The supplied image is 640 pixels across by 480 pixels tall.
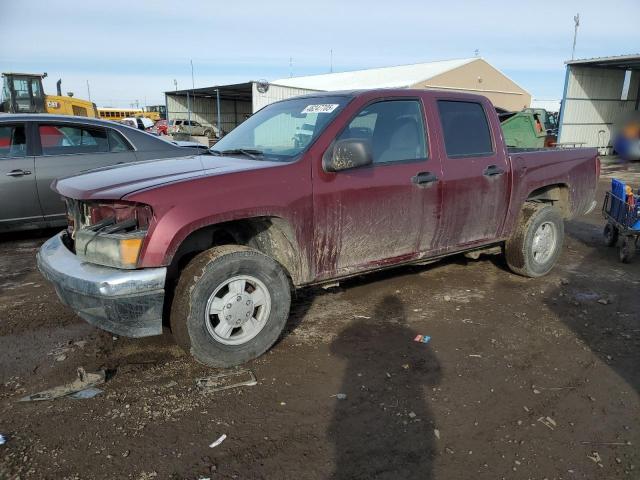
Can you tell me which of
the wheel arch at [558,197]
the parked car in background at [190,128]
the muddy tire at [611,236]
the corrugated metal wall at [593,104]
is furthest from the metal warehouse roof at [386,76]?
the wheel arch at [558,197]

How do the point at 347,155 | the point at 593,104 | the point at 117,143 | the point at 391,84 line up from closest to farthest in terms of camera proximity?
the point at 347,155
the point at 117,143
the point at 593,104
the point at 391,84

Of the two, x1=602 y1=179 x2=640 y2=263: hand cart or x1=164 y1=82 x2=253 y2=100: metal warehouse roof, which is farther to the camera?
x1=164 y1=82 x2=253 y2=100: metal warehouse roof

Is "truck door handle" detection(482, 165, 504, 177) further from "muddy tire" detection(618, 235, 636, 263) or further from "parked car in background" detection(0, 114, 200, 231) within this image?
"parked car in background" detection(0, 114, 200, 231)

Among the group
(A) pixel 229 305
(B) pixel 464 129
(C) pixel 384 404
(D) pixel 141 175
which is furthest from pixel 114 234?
(B) pixel 464 129

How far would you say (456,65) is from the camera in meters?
35.7

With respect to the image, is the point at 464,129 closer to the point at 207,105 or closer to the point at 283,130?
the point at 283,130

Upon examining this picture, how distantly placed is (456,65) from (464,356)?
35989 mm

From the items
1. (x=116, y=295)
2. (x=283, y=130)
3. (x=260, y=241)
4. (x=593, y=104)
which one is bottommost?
(x=116, y=295)

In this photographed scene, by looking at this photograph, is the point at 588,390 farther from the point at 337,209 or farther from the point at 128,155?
the point at 128,155

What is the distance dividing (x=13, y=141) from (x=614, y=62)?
22.4 metres

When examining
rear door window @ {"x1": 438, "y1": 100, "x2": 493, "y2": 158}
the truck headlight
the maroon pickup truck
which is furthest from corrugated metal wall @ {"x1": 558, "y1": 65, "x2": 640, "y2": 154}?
the truck headlight

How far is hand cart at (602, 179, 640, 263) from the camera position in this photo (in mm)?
5836

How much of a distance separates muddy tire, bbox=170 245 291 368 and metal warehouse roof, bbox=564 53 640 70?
21354 millimetres

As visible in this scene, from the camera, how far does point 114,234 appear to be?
2943mm
